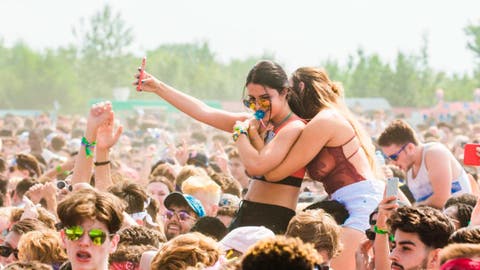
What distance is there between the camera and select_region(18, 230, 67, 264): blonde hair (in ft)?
21.9

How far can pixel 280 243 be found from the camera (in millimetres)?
3939

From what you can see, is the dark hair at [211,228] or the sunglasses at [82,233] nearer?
the sunglasses at [82,233]

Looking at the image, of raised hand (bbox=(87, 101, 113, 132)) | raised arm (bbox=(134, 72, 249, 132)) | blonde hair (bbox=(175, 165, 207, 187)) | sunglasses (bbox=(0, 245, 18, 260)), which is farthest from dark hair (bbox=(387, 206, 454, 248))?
blonde hair (bbox=(175, 165, 207, 187))

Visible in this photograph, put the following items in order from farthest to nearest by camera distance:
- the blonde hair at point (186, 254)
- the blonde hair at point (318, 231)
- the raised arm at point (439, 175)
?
the raised arm at point (439, 175) → the blonde hair at point (318, 231) → the blonde hair at point (186, 254)

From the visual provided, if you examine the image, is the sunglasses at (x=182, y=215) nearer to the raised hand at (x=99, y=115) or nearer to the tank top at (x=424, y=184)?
the raised hand at (x=99, y=115)

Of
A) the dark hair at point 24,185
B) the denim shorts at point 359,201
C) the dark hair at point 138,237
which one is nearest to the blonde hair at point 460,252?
the denim shorts at point 359,201

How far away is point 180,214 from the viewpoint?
27.8ft

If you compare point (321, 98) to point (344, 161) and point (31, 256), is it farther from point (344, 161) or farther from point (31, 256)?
point (31, 256)

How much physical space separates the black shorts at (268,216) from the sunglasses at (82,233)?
57.5 inches

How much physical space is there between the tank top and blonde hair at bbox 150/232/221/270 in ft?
12.7

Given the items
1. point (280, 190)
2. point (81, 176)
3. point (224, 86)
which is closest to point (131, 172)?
point (81, 176)

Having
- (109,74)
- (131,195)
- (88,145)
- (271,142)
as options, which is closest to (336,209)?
(271,142)

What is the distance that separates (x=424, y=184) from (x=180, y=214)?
2192 mm

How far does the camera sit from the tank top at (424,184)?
935cm
